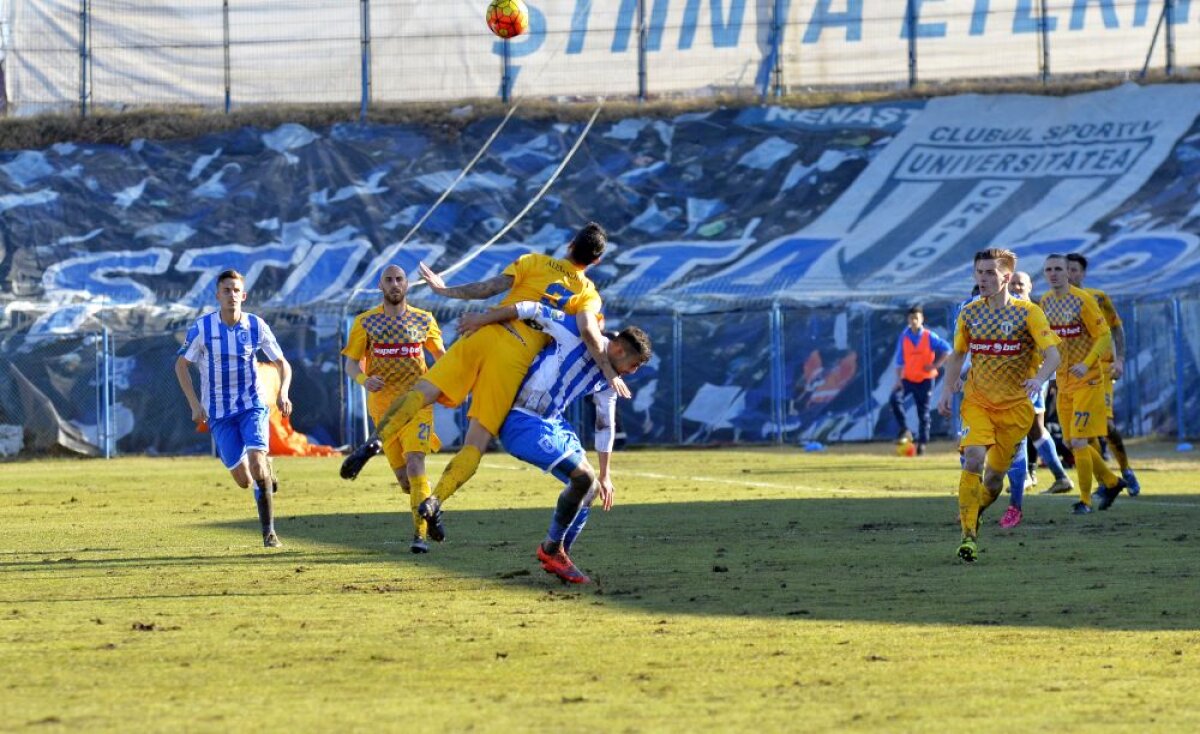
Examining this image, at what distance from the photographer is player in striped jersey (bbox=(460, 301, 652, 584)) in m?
11.0

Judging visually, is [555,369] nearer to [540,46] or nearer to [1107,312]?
[1107,312]

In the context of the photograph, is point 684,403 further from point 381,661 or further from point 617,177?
point 381,661

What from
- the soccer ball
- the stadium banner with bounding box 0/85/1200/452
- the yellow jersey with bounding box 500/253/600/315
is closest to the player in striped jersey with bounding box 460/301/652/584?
the yellow jersey with bounding box 500/253/600/315

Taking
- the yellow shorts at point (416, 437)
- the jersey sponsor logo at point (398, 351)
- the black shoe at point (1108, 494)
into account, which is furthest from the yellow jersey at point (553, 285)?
Result: the black shoe at point (1108, 494)

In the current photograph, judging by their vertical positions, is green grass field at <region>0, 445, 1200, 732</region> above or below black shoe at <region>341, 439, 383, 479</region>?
below

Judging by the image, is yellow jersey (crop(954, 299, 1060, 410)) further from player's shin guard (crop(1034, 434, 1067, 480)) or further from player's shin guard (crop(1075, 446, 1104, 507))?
player's shin guard (crop(1034, 434, 1067, 480))

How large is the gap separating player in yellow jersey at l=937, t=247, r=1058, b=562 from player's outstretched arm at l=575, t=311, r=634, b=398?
2526 millimetres

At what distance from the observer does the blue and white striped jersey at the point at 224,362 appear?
13852mm

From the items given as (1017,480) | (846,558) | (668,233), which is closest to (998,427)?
(846,558)

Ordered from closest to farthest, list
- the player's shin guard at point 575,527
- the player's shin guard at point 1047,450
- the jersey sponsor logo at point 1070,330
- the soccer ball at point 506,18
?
the player's shin guard at point 575,527
the jersey sponsor logo at point 1070,330
the player's shin guard at point 1047,450
the soccer ball at point 506,18

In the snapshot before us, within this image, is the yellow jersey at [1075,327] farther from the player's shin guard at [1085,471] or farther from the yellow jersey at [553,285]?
the yellow jersey at [553,285]

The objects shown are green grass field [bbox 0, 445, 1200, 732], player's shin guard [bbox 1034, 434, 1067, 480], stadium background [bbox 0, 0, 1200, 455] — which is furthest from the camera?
stadium background [bbox 0, 0, 1200, 455]

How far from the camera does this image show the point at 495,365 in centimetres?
1127

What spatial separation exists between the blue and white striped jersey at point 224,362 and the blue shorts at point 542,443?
337cm
